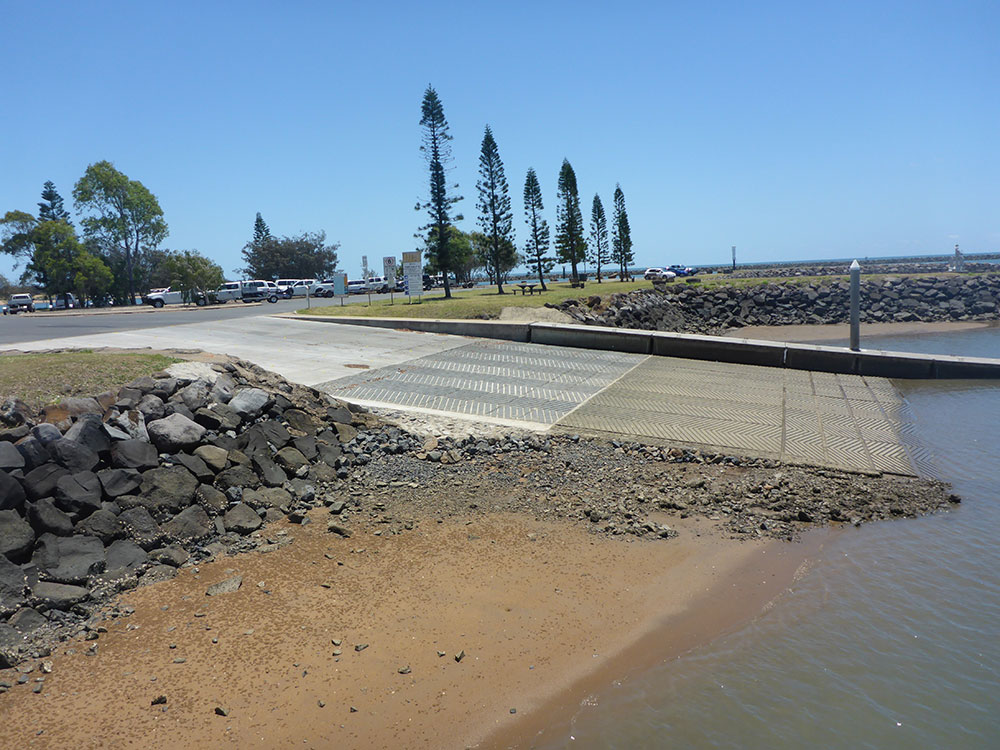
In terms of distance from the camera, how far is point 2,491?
6.20 metres

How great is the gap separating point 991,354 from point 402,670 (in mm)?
25357

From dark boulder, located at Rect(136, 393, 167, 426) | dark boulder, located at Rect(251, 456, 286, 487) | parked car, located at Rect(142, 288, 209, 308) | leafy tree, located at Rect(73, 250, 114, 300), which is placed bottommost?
dark boulder, located at Rect(251, 456, 286, 487)

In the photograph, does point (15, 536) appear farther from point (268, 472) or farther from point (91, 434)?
point (268, 472)

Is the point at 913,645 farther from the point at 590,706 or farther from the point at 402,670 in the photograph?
the point at 402,670

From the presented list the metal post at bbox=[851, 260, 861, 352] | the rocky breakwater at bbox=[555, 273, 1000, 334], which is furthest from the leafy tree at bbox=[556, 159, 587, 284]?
the metal post at bbox=[851, 260, 861, 352]

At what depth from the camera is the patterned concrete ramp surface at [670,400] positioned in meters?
10.2

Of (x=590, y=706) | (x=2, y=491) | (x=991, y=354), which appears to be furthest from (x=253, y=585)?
(x=991, y=354)

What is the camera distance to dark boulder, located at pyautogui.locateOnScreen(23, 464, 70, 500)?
6457 mm

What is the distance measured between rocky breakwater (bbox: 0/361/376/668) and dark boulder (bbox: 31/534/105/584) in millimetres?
11

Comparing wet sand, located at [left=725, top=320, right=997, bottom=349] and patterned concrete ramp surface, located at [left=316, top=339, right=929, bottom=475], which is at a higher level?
patterned concrete ramp surface, located at [left=316, top=339, right=929, bottom=475]

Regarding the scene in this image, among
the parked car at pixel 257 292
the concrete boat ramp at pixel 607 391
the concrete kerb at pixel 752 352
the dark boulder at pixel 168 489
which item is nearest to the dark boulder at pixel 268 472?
the dark boulder at pixel 168 489

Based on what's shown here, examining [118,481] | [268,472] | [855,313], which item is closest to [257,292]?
[855,313]

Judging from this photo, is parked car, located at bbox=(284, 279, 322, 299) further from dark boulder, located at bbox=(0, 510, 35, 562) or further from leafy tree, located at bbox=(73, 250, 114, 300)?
dark boulder, located at bbox=(0, 510, 35, 562)

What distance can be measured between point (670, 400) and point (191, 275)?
40.1m
